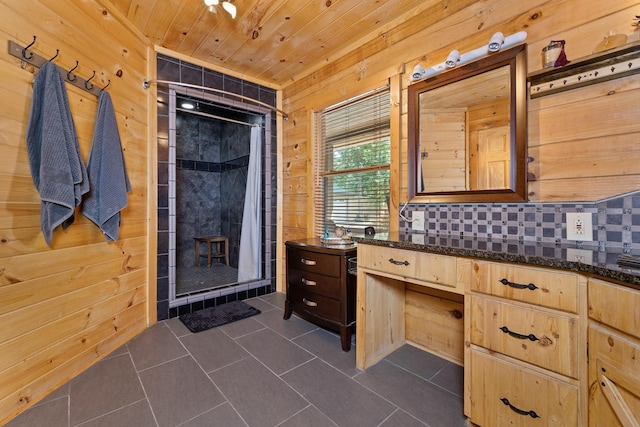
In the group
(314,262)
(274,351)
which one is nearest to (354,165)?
(314,262)

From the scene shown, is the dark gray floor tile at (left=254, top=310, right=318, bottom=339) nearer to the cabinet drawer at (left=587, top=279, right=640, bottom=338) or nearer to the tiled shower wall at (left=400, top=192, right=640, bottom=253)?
the tiled shower wall at (left=400, top=192, right=640, bottom=253)

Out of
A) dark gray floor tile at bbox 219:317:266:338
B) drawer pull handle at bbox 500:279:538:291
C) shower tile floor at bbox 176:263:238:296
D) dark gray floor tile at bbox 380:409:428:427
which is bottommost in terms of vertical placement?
Result: dark gray floor tile at bbox 380:409:428:427

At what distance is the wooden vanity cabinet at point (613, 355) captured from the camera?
74 cm

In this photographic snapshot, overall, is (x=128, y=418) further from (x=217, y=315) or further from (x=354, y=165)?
(x=354, y=165)

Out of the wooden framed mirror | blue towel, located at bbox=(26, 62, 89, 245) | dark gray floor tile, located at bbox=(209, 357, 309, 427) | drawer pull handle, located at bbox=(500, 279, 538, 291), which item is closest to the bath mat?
dark gray floor tile, located at bbox=(209, 357, 309, 427)

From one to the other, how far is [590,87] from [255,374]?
2.31 meters

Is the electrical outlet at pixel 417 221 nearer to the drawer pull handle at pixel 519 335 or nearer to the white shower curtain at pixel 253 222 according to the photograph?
the drawer pull handle at pixel 519 335

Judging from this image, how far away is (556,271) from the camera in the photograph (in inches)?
38.6

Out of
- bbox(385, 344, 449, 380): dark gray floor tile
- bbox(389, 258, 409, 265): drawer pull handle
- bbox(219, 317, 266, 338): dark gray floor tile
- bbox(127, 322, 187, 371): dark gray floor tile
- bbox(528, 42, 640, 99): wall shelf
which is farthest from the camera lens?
bbox(219, 317, 266, 338): dark gray floor tile

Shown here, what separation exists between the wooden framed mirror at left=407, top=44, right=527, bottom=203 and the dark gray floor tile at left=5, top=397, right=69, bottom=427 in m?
2.27

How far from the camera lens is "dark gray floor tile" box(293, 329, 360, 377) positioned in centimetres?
175

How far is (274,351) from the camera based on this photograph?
1.93 metres

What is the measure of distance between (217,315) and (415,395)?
1779 mm

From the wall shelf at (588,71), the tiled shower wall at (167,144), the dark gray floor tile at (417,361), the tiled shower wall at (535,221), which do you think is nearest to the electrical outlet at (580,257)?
the tiled shower wall at (535,221)
